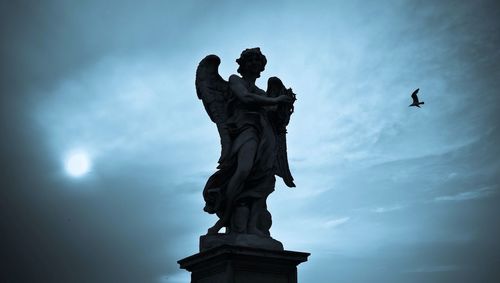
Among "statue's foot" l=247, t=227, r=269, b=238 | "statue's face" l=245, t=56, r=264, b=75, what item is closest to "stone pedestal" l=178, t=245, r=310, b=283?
"statue's foot" l=247, t=227, r=269, b=238

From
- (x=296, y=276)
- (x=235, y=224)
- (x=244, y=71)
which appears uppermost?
(x=244, y=71)

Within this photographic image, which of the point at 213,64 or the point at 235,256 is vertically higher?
the point at 213,64

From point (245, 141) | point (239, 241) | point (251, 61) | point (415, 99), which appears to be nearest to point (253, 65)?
point (251, 61)

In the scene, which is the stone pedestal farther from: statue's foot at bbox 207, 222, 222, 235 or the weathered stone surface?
statue's foot at bbox 207, 222, 222, 235

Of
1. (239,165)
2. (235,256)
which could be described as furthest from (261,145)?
(235,256)

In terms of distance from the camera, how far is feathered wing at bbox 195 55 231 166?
29.6ft

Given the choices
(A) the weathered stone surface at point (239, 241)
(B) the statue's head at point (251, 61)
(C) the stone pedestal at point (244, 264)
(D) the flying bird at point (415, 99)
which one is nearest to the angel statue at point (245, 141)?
(B) the statue's head at point (251, 61)

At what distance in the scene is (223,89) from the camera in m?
9.20

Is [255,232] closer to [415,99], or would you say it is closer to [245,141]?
[245,141]

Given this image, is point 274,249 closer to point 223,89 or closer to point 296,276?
point 296,276

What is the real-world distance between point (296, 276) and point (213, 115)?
10.2ft

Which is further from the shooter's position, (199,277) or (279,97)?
(279,97)

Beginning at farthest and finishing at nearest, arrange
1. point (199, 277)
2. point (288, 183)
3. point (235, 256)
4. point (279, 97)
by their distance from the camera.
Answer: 1. point (288, 183)
2. point (279, 97)
3. point (199, 277)
4. point (235, 256)

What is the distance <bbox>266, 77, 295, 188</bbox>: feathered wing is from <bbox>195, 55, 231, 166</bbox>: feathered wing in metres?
0.85
